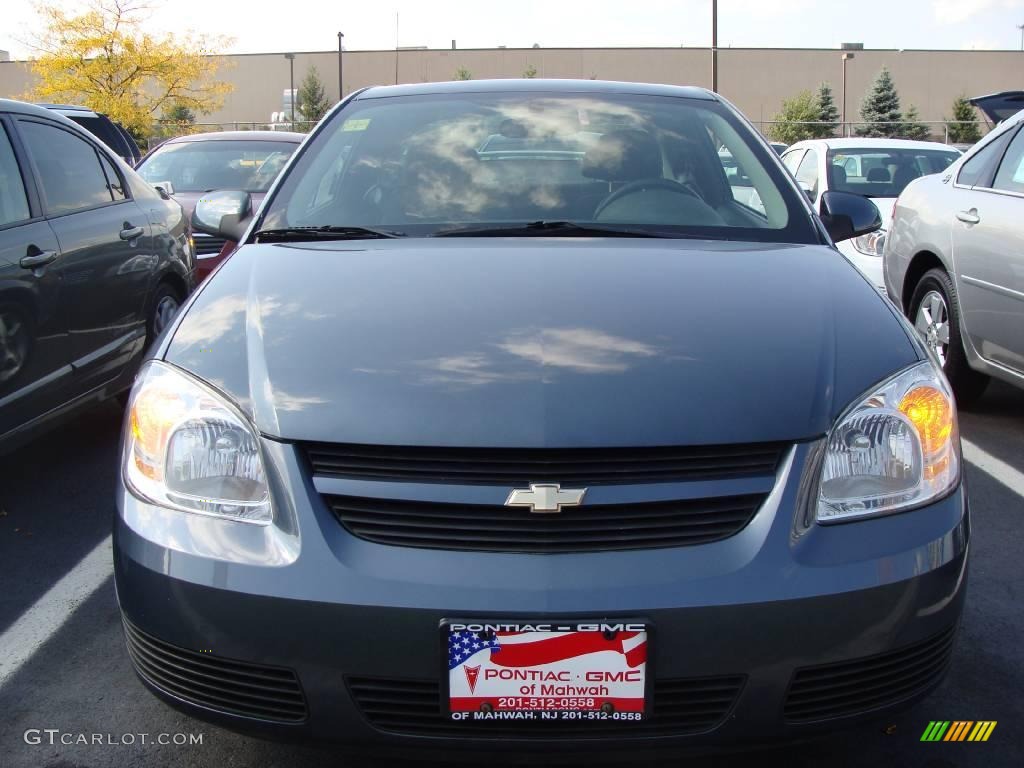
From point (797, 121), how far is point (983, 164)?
4029cm

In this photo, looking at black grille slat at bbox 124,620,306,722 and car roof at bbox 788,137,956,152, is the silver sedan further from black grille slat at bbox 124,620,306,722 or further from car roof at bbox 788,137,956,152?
car roof at bbox 788,137,956,152

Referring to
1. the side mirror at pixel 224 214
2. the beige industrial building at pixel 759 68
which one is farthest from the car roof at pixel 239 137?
the beige industrial building at pixel 759 68

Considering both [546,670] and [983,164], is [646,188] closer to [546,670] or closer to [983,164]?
[546,670]

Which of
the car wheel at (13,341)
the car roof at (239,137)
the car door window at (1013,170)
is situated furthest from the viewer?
the car roof at (239,137)

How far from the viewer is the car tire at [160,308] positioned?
17.0 ft

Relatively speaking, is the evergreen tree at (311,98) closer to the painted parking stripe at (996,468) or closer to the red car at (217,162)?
the red car at (217,162)

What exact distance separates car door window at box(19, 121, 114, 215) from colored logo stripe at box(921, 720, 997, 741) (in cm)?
369

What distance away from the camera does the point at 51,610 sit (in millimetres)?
3168

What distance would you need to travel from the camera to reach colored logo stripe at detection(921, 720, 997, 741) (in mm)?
2422

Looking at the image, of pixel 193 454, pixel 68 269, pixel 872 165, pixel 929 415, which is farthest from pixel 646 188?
pixel 872 165

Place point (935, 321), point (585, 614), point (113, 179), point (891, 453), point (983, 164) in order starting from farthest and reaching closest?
point (935, 321)
point (983, 164)
point (113, 179)
point (891, 453)
point (585, 614)

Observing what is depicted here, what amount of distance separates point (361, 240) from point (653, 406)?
1.17 meters

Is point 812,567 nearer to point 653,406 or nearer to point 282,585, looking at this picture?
point 653,406

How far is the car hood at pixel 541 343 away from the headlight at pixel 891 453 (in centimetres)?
5
